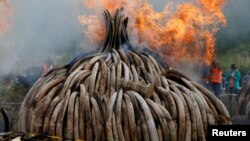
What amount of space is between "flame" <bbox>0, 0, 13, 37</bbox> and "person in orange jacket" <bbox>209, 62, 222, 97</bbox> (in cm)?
278

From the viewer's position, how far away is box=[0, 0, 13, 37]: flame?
235 inches

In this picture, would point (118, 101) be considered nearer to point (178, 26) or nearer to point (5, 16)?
point (178, 26)

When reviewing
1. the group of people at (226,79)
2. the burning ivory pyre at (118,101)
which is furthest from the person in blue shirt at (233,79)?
the burning ivory pyre at (118,101)

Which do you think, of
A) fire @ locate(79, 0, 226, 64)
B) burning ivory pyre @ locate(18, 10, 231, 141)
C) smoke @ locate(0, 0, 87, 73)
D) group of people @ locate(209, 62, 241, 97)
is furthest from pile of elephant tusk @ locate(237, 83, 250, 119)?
smoke @ locate(0, 0, 87, 73)

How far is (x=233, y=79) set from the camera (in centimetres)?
531

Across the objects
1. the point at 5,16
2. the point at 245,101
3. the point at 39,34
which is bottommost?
the point at 245,101

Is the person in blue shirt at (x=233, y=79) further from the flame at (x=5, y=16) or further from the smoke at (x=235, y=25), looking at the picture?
the flame at (x=5, y=16)

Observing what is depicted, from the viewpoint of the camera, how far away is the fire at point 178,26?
5.39 meters

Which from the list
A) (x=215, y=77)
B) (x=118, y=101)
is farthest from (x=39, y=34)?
(x=215, y=77)

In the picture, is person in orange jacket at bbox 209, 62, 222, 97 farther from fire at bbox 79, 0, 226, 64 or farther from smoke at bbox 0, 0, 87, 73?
smoke at bbox 0, 0, 87, 73

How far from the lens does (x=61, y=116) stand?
17.8ft

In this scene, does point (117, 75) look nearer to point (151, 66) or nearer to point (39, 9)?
point (151, 66)

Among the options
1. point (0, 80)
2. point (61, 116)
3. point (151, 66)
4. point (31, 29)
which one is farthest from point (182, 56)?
point (0, 80)

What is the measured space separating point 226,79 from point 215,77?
0.44 ft
